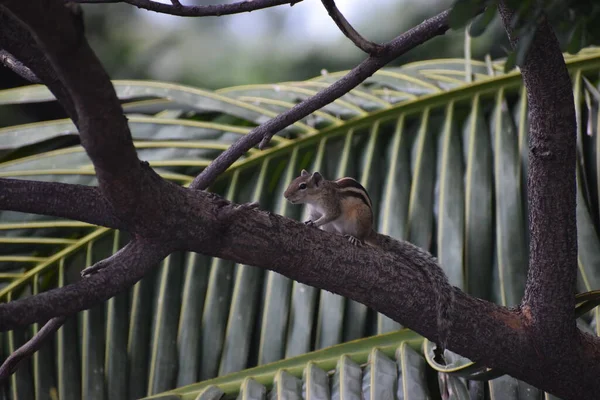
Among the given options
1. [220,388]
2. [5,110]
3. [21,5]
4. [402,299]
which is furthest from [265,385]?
[5,110]

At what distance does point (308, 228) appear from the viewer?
5.50 feet

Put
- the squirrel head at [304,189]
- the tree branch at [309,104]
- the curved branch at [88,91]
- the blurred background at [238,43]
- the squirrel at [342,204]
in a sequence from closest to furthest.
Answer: the curved branch at [88,91] < the tree branch at [309,104] < the squirrel at [342,204] < the squirrel head at [304,189] < the blurred background at [238,43]

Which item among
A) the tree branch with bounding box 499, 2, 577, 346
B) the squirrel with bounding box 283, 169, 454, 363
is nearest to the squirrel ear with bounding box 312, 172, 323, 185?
the squirrel with bounding box 283, 169, 454, 363

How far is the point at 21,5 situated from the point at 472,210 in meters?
1.81

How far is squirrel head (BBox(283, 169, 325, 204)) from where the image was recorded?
2.58m

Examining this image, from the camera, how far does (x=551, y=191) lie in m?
1.68

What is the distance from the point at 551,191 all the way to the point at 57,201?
1.09m

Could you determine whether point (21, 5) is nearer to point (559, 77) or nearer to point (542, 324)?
point (559, 77)

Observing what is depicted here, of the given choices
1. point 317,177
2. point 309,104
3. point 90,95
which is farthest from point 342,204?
point 90,95

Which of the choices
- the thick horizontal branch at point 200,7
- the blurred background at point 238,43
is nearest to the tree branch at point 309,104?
the thick horizontal branch at point 200,7

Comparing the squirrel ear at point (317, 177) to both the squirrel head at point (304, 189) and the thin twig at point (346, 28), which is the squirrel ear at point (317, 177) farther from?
the thin twig at point (346, 28)

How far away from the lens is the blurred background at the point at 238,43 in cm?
554

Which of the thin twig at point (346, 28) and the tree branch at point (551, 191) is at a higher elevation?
the thin twig at point (346, 28)

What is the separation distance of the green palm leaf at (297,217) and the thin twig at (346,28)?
85 centimetres
